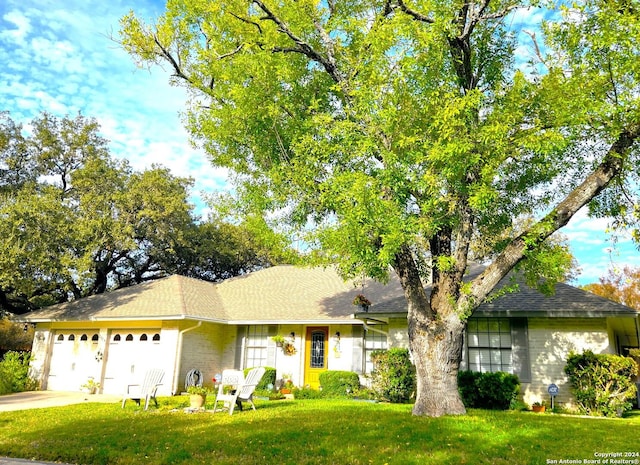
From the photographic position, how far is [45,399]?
554 inches

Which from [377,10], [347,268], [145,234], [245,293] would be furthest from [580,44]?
[145,234]

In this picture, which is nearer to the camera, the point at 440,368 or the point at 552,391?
the point at 440,368

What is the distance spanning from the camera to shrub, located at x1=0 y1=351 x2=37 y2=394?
16283 mm

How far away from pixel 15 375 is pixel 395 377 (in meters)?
13.9

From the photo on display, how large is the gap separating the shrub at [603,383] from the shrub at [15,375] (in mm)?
18223

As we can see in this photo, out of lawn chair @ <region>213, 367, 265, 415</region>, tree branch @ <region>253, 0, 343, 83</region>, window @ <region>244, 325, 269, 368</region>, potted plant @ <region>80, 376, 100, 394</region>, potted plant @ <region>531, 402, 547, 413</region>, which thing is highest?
tree branch @ <region>253, 0, 343, 83</region>

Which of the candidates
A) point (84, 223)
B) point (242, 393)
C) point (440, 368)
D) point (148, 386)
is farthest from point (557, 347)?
point (84, 223)

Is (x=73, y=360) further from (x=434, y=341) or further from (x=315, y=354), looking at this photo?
(x=434, y=341)

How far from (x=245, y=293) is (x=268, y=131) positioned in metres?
10.4

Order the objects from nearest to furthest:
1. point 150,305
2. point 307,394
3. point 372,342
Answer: point 307,394 → point 372,342 → point 150,305

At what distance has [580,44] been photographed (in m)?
8.91

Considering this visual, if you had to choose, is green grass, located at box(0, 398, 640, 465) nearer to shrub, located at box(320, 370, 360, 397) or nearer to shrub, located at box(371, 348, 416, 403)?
shrub, located at box(371, 348, 416, 403)

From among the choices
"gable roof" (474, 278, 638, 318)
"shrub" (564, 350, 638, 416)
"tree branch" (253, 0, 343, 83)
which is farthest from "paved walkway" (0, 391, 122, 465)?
"shrub" (564, 350, 638, 416)

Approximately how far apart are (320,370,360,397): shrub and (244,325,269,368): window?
3.15 metres
